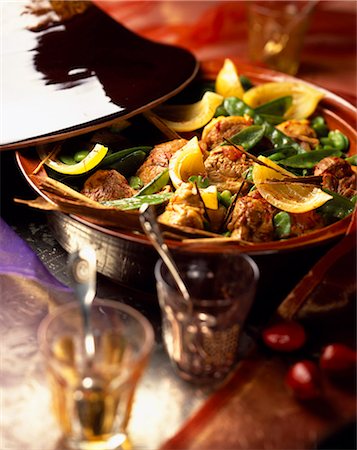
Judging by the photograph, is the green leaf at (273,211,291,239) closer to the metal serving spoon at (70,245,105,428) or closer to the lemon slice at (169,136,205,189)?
the lemon slice at (169,136,205,189)

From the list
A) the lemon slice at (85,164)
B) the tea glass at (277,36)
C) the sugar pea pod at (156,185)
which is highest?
the lemon slice at (85,164)

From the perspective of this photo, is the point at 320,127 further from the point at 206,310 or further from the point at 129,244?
the point at 206,310

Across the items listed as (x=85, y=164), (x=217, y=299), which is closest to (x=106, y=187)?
(x=85, y=164)

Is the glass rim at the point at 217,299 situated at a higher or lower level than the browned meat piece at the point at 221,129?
higher

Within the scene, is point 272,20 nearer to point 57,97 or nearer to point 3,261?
point 57,97

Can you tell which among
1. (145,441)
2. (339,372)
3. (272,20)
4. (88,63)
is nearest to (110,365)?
(145,441)

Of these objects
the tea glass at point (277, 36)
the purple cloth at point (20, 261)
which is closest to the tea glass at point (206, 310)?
the purple cloth at point (20, 261)

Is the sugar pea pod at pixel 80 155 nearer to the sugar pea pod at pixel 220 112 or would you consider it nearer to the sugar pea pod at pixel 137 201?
the sugar pea pod at pixel 137 201
